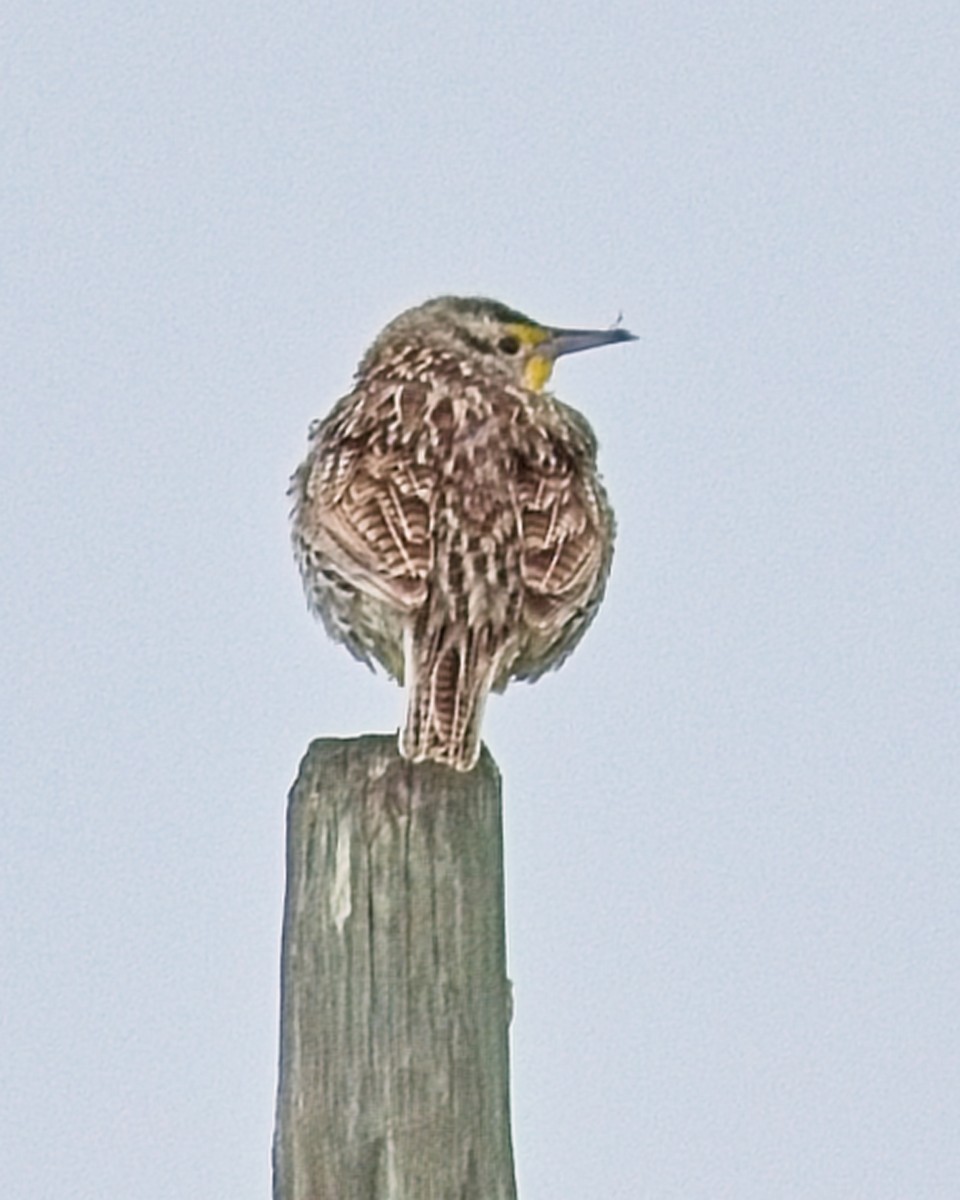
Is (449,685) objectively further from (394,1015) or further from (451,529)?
(394,1015)

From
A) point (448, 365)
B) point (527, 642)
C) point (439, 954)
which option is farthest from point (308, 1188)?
point (448, 365)

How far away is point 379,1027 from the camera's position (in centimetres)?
505

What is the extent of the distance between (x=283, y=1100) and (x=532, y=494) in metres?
2.69

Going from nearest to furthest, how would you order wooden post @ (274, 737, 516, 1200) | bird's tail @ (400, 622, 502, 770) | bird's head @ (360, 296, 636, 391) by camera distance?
wooden post @ (274, 737, 516, 1200) → bird's tail @ (400, 622, 502, 770) → bird's head @ (360, 296, 636, 391)

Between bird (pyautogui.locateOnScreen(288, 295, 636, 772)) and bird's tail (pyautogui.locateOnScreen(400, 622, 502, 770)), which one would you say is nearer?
bird's tail (pyautogui.locateOnScreen(400, 622, 502, 770))

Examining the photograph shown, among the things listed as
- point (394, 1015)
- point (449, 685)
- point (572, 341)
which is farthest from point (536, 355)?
point (394, 1015)

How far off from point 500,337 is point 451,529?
184 centimetres

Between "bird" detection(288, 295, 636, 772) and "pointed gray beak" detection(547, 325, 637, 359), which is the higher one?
"pointed gray beak" detection(547, 325, 637, 359)

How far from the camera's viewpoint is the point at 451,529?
7.19 m

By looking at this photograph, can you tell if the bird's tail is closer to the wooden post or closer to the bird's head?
the wooden post

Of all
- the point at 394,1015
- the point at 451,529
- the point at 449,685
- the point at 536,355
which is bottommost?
the point at 394,1015

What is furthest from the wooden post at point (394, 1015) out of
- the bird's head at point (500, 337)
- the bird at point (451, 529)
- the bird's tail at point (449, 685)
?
the bird's head at point (500, 337)

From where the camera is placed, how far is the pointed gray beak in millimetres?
8938

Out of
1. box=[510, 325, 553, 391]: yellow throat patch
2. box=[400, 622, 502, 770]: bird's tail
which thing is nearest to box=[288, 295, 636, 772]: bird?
box=[400, 622, 502, 770]: bird's tail
